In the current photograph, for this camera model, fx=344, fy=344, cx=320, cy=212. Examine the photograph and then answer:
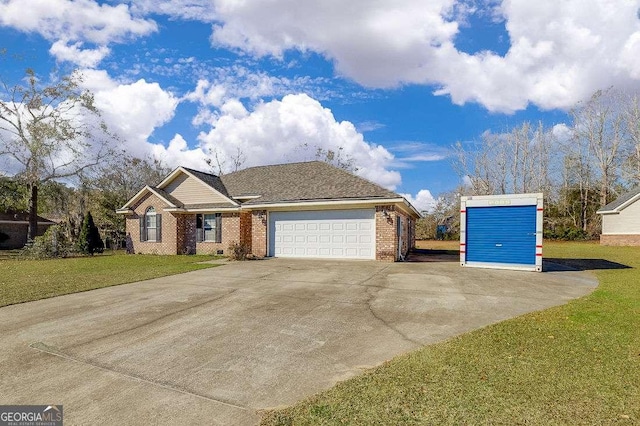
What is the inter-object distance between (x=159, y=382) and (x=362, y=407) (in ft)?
7.88

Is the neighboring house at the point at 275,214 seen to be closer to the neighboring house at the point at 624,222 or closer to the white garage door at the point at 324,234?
the white garage door at the point at 324,234

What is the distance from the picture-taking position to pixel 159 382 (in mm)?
4012

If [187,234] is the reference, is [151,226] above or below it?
above

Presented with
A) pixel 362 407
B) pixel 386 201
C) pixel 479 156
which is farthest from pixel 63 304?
pixel 479 156

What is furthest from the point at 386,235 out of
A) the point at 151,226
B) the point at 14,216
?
the point at 14,216

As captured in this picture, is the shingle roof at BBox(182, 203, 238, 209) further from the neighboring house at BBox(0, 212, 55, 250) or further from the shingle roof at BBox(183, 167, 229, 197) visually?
the neighboring house at BBox(0, 212, 55, 250)

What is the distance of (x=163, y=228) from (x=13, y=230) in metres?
24.4

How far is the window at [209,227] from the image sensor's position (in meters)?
19.9

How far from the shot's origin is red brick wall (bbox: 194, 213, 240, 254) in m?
19.3

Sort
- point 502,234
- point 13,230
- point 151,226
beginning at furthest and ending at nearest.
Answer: point 13,230, point 151,226, point 502,234

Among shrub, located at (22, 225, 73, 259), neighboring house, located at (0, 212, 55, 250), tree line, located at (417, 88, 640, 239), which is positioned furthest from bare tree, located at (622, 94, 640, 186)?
neighboring house, located at (0, 212, 55, 250)

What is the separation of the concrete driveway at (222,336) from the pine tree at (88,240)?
16005 millimetres

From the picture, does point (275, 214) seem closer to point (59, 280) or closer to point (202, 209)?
point (202, 209)

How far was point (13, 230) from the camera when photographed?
1330 inches
